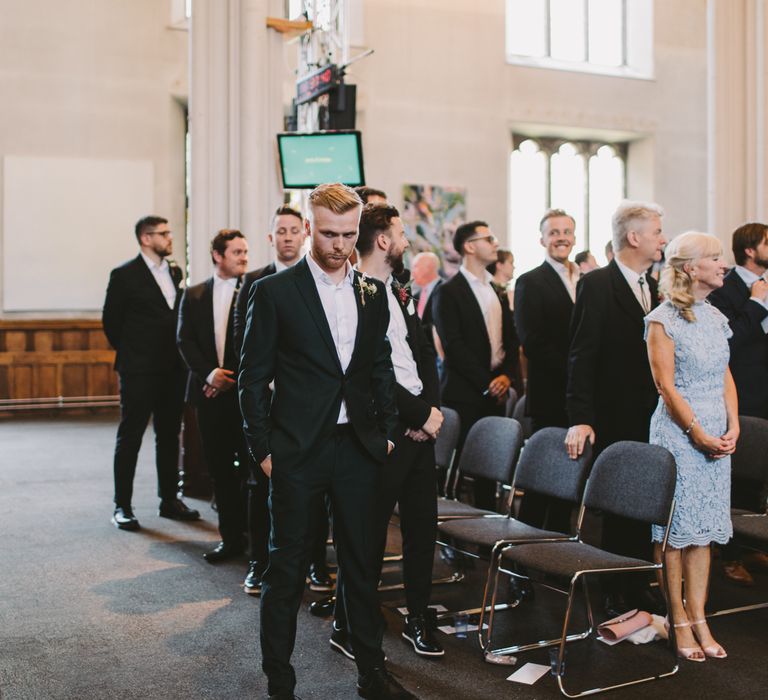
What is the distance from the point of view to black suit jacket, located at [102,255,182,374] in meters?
5.84

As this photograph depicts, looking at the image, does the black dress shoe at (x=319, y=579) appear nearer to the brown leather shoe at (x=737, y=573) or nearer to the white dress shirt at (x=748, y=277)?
the brown leather shoe at (x=737, y=573)

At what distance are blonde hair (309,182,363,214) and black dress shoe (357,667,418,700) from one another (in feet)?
4.89

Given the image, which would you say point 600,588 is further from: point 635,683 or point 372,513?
point 372,513

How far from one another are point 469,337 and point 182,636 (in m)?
2.25

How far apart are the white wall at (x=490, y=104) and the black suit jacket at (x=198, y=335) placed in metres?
8.44

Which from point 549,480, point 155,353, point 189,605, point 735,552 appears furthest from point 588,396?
point 155,353

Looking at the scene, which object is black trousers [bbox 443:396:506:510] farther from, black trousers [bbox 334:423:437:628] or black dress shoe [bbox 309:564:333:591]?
black trousers [bbox 334:423:437:628]

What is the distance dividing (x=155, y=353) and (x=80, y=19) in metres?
8.55

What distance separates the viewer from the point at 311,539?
294 centimetres

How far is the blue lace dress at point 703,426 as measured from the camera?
355 centimetres

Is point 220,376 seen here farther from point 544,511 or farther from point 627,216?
point 627,216

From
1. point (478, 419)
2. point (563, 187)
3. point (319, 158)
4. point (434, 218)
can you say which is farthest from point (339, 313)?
point (563, 187)

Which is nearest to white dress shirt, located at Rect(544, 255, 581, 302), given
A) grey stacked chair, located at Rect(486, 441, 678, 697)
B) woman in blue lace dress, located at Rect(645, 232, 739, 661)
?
woman in blue lace dress, located at Rect(645, 232, 739, 661)

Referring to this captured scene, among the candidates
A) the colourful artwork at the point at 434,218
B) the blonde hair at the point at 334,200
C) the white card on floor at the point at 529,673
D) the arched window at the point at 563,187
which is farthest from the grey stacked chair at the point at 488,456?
the arched window at the point at 563,187
